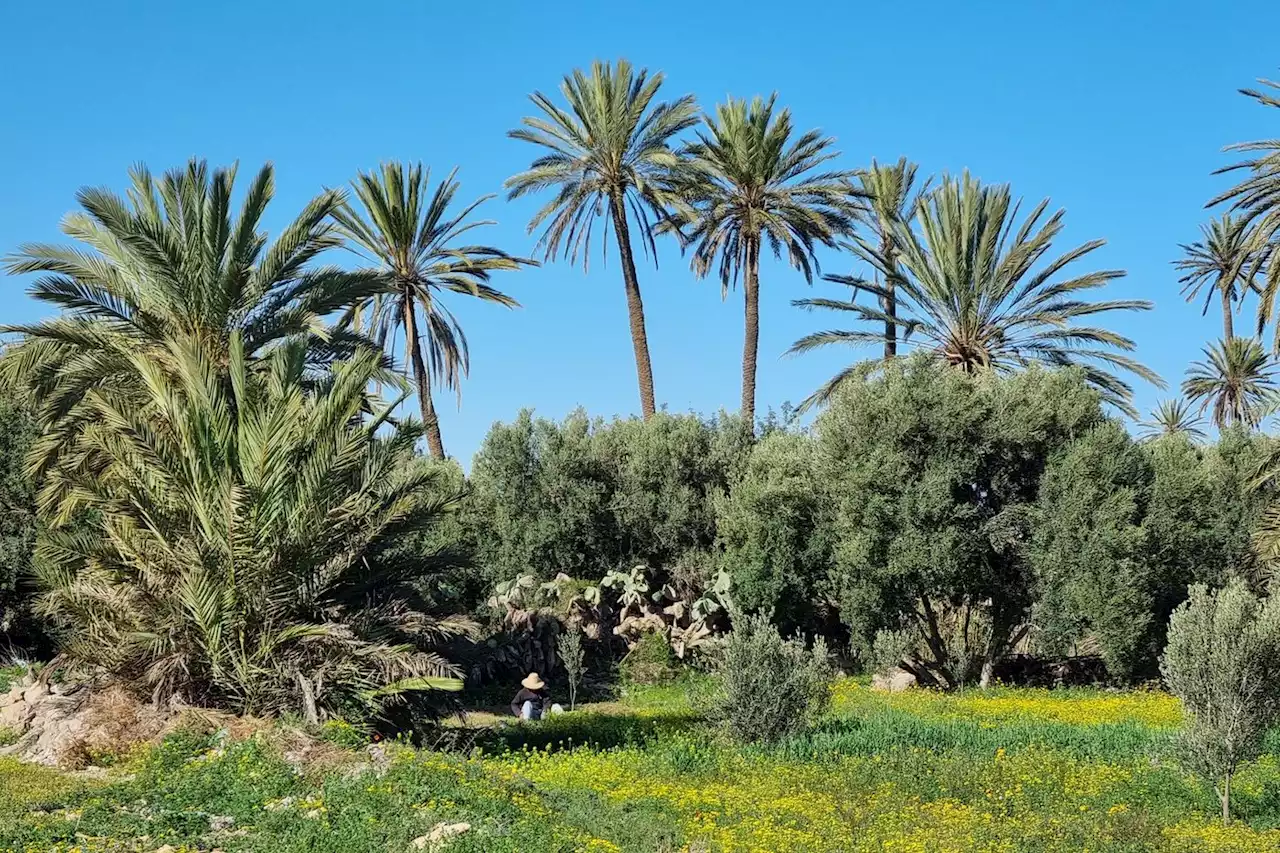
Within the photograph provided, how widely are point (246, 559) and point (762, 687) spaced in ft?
20.3

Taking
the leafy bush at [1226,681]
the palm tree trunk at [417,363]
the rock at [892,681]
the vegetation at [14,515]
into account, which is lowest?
the rock at [892,681]

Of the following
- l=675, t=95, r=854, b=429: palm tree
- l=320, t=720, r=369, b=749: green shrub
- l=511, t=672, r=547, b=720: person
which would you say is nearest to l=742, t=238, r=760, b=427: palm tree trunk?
l=675, t=95, r=854, b=429: palm tree

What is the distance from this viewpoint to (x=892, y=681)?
2188 centimetres

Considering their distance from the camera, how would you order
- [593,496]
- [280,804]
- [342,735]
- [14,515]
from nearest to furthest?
[280,804]
[342,735]
[14,515]
[593,496]

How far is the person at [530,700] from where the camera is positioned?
18125mm

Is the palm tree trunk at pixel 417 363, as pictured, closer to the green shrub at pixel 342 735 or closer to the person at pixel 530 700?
the person at pixel 530 700

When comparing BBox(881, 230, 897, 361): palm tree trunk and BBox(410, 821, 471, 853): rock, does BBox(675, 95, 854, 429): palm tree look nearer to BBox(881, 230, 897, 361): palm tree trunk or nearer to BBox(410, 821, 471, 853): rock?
BBox(881, 230, 897, 361): palm tree trunk

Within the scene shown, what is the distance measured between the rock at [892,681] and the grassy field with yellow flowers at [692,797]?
23.3 ft

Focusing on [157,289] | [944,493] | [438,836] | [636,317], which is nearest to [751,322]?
[636,317]

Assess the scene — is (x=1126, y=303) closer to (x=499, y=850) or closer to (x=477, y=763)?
(x=477, y=763)

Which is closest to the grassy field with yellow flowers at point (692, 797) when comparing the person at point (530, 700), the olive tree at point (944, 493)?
the person at point (530, 700)

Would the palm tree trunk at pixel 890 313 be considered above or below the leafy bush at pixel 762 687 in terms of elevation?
above

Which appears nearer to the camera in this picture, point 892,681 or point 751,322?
point 892,681

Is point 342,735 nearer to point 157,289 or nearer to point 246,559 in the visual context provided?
point 246,559
